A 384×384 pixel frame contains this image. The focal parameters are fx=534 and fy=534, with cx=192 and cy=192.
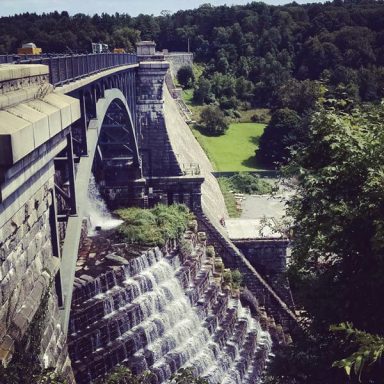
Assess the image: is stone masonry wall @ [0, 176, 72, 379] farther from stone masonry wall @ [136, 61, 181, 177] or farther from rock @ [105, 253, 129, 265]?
stone masonry wall @ [136, 61, 181, 177]

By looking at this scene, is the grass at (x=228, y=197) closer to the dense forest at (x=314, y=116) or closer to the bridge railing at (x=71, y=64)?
the dense forest at (x=314, y=116)

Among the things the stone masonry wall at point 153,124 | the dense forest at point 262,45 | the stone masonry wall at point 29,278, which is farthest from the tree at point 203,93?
the stone masonry wall at point 29,278

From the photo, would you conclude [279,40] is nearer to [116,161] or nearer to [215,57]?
[215,57]

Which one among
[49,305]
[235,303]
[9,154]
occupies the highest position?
[9,154]

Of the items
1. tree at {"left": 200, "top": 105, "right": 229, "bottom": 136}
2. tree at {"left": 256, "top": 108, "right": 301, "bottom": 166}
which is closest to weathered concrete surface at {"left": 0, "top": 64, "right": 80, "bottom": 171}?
tree at {"left": 256, "top": 108, "right": 301, "bottom": 166}

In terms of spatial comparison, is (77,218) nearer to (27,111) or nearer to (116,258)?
(27,111)

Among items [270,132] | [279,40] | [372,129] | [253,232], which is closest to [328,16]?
[279,40]
